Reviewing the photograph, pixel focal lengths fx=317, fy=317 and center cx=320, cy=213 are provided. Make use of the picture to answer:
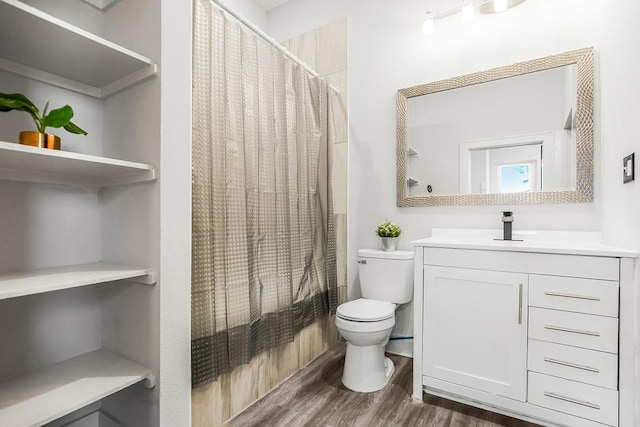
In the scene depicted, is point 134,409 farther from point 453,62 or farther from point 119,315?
point 453,62

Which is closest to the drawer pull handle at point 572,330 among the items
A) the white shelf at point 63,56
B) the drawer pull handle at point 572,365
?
the drawer pull handle at point 572,365

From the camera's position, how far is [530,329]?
147 cm

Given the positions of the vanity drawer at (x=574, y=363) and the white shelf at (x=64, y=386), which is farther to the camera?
the vanity drawer at (x=574, y=363)

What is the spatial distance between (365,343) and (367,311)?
0.17 m

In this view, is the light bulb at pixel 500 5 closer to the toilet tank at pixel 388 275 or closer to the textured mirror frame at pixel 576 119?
the textured mirror frame at pixel 576 119

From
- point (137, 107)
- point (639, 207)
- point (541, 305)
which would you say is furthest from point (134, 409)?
point (639, 207)

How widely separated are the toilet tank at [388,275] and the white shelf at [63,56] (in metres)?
1.63

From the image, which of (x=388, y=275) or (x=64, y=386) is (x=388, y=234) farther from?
(x=64, y=386)

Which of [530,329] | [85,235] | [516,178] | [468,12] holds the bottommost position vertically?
[530,329]

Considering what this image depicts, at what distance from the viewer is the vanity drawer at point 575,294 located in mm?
1317

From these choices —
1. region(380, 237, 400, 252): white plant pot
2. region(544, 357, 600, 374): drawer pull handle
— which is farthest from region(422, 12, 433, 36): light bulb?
region(544, 357, 600, 374): drawer pull handle

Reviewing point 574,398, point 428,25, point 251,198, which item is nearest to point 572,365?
point 574,398

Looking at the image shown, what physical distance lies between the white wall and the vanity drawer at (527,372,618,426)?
0.65 metres

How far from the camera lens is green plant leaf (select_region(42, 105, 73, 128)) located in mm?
1035
